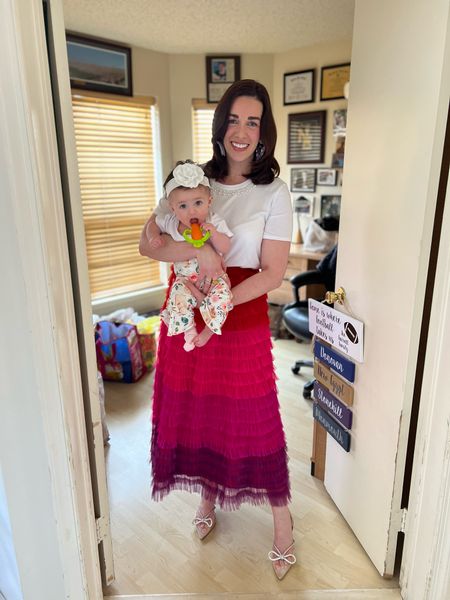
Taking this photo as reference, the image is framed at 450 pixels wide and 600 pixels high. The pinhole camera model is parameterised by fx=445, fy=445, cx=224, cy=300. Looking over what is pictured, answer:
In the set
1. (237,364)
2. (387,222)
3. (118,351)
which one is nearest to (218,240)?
(237,364)

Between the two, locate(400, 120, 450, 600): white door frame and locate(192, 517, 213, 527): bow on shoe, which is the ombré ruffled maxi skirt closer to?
locate(192, 517, 213, 527): bow on shoe

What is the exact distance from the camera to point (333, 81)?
3.61 m

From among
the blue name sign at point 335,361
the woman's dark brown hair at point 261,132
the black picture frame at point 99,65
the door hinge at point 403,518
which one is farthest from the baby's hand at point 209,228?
the black picture frame at point 99,65

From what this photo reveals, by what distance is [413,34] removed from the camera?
3.82 ft

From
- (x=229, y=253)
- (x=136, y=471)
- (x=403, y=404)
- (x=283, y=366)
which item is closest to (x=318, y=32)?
(x=283, y=366)

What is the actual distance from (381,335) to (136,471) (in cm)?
136

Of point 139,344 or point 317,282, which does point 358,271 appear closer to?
point 317,282

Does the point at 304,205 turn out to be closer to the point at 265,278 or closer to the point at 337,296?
the point at 337,296

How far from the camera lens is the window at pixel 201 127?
395 cm

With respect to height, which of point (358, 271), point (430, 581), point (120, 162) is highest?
point (120, 162)

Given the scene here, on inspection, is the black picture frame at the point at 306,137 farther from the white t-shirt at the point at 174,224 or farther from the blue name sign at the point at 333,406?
the white t-shirt at the point at 174,224

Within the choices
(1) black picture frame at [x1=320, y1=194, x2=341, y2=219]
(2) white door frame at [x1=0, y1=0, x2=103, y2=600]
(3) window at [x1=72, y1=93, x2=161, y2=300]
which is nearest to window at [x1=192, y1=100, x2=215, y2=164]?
(3) window at [x1=72, y1=93, x2=161, y2=300]

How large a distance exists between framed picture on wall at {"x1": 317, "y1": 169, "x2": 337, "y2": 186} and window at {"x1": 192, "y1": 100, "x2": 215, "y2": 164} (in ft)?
3.35

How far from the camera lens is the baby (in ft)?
4.13
